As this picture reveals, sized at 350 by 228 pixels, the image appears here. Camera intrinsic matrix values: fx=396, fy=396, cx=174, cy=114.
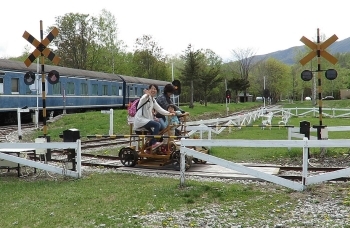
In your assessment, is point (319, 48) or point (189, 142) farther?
point (319, 48)

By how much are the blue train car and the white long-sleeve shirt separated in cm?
1167

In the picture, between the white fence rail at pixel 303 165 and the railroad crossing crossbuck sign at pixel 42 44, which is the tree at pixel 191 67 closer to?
the railroad crossing crossbuck sign at pixel 42 44

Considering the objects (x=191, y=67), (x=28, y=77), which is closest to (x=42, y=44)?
(x=28, y=77)

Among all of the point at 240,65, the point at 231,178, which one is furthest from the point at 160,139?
the point at 240,65

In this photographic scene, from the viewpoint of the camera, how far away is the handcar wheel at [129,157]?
9.34 m

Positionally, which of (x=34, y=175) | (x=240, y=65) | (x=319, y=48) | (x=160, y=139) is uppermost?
(x=240, y=65)

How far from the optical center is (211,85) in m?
43.8

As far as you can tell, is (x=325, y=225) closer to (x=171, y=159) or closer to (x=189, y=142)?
(x=189, y=142)

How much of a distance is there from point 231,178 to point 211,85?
36.3 m

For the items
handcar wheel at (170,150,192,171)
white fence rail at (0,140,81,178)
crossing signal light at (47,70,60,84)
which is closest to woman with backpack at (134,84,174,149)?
handcar wheel at (170,150,192,171)

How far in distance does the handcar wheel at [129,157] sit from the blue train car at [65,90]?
11261 mm

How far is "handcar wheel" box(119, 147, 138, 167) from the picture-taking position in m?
9.34

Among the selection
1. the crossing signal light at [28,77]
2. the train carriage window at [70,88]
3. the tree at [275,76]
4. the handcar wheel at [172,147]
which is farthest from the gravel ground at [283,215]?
the tree at [275,76]

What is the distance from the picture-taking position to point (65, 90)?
24750 millimetres
